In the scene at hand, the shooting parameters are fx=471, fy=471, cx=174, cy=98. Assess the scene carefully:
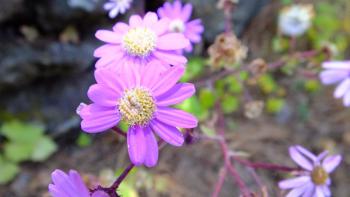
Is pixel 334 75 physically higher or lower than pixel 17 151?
lower

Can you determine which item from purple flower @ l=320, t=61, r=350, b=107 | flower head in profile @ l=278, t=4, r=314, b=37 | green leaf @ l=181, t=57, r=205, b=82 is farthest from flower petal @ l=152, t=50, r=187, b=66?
flower head in profile @ l=278, t=4, r=314, b=37

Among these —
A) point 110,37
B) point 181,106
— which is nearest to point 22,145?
point 181,106

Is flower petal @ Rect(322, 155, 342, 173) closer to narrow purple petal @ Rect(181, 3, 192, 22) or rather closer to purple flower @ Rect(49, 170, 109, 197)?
narrow purple petal @ Rect(181, 3, 192, 22)

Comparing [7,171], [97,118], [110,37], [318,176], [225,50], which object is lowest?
[318,176]

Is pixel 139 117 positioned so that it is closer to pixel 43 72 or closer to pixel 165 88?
pixel 165 88

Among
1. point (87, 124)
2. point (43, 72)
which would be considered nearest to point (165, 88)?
point (87, 124)

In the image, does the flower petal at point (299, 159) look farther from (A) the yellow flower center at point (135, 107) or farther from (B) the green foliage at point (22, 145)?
(B) the green foliage at point (22, 145)

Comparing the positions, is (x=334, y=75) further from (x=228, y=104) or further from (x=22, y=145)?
(x=22, y=145)
